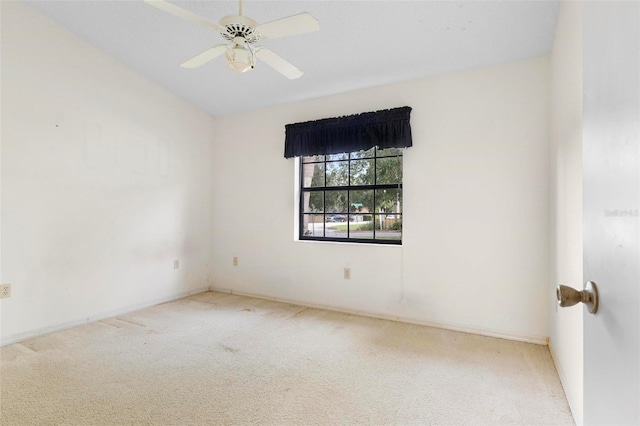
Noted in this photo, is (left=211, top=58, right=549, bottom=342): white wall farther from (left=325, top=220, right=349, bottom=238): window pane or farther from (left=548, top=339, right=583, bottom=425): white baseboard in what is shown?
(left=548, top=339, right=583, bottom=425): white baseboard

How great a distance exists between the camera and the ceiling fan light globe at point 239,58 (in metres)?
1.93

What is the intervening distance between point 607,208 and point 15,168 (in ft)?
12.2

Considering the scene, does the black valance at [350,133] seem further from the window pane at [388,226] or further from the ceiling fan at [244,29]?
the ceiling fan at [244,29]

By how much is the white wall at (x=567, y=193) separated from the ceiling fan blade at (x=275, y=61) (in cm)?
162

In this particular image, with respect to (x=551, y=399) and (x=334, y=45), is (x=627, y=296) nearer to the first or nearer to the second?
(x=551, y=399)

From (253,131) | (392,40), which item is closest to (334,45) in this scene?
(392,40)

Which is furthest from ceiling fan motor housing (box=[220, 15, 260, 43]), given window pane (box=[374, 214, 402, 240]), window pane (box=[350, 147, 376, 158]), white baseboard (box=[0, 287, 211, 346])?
white baseboard (box=[0, 287, 211, 346])

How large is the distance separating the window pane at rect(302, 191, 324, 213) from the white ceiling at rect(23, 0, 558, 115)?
43.9 inches

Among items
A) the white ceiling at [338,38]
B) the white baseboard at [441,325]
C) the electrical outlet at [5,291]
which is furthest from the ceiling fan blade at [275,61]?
the electrical outlet at [5,291]

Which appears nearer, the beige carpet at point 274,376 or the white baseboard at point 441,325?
the beige carpet at point 274,376

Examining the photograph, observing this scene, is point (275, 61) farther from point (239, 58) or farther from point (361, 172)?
point (361, 172)

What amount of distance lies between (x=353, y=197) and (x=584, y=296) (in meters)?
3.04

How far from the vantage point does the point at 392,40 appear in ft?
8.79

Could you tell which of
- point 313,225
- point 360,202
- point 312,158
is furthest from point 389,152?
point 313,225
